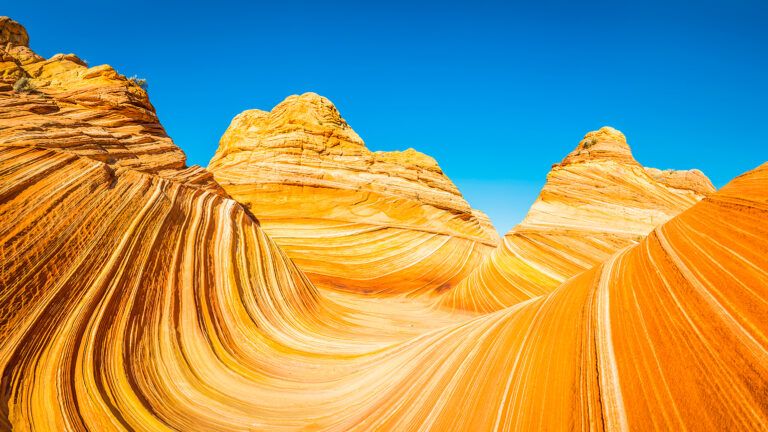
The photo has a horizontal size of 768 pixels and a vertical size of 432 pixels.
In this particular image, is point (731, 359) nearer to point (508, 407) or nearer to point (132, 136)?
point (508, 407)

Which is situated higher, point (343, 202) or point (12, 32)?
point (12, 32)

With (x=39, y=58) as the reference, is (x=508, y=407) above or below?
below

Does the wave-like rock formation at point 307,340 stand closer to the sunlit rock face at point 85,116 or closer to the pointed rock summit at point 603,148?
the sunlit rock face at point 85,116

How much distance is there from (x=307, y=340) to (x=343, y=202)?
824cm

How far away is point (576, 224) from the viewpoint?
9891 mm

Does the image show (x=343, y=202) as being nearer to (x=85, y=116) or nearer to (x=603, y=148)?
(x=85, y=116)

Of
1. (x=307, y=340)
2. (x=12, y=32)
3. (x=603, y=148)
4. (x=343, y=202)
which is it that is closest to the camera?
(x=307, y=340)

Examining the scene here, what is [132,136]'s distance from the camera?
22.4 ft

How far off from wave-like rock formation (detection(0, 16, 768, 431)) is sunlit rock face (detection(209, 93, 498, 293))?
5.96 meters

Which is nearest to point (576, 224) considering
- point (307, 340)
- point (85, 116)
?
point (307, 340)

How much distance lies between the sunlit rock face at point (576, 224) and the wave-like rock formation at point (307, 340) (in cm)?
522

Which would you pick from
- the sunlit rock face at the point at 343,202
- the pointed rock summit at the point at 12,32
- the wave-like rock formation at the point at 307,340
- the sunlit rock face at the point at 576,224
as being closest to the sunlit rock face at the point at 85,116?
the wave-like rock formation at the point at 307,340

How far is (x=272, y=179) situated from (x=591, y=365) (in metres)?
12.4

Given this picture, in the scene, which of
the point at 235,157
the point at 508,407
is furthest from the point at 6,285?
the point at 235,157
